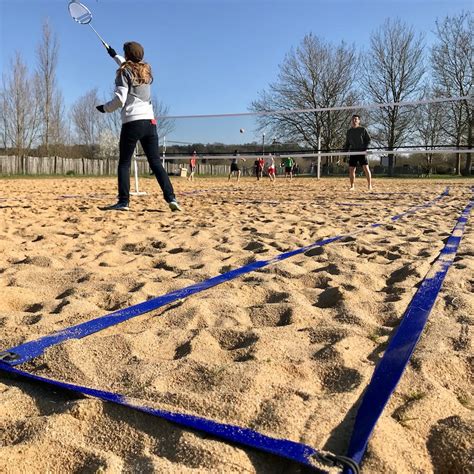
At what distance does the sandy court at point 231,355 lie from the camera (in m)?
1.25

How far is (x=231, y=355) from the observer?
5.99ft

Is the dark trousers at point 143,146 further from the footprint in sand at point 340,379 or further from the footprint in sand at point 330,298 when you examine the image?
the footprint in sand at point 340,379

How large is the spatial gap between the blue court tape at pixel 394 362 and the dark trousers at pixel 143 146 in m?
3.87

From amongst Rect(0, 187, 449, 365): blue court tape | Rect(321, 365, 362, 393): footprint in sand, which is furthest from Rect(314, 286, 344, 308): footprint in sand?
Rect(321, 365, 362, 393): footprint in sand

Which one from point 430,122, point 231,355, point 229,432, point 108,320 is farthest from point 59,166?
point 229,432

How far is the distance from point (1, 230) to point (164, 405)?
3.80m

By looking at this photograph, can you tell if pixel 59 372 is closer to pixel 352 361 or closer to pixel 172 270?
pixel 352 361

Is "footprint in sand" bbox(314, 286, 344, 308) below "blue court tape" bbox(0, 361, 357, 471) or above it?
above

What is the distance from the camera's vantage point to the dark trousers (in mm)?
5922

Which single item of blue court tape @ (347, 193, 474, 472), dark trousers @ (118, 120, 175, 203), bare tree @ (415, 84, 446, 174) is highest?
bare tree @ (415, 84, 446, 174)

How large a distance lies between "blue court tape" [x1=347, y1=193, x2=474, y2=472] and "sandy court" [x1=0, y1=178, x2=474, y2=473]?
4 centimetres

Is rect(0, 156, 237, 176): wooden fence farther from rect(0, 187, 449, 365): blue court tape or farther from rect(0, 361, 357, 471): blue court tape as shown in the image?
rect(0, 361, 357, 471): blue court tape

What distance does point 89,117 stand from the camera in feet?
170

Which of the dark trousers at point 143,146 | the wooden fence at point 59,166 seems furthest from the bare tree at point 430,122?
the dark trousers at point 143,146
